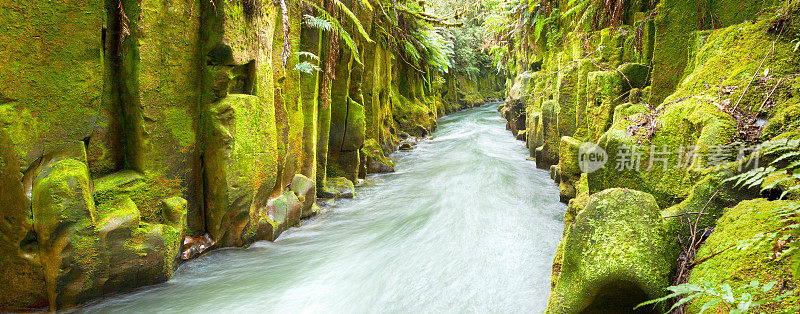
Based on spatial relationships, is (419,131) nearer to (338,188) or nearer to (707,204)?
(338,188)

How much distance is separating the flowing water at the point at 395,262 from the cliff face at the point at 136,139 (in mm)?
328

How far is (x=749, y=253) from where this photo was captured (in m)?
2.07

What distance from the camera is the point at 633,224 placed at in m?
2.57

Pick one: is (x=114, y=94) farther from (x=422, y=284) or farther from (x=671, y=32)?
(x=671, y=32)

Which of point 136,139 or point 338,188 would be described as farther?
point 338,188

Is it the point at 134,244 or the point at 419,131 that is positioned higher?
the point at 419,131

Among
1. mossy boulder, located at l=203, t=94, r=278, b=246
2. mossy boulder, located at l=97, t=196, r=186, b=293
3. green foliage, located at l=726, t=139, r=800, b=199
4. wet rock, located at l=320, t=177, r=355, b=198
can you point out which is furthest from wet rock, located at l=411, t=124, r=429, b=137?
green foliage, located at l=726, t=139, r=800, b=199

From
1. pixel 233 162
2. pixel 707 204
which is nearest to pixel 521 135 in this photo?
pixel 233 162

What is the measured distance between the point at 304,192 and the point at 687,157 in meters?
4.62

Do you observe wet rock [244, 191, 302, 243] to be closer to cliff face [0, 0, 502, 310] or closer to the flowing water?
cliff face [0, 0, 502, 310]

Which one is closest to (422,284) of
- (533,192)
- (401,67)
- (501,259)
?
(501,259)

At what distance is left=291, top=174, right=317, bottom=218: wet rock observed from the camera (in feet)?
19.5

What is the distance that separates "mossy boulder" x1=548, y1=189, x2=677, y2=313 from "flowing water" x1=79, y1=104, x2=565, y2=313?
3.75 feet

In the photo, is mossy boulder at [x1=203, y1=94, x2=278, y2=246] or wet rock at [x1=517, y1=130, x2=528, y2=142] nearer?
mossy boulder at [x1=203, y1=94, x2=278, y2=246]
